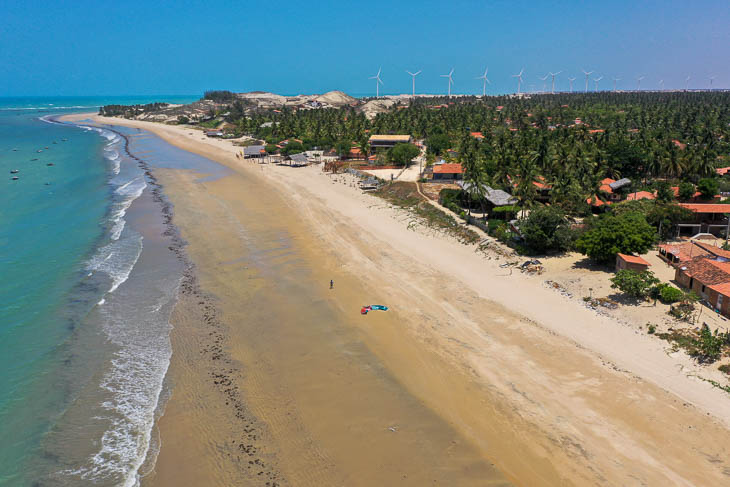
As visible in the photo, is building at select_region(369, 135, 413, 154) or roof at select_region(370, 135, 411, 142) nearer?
building at select_region(369, 135, 413, 154)

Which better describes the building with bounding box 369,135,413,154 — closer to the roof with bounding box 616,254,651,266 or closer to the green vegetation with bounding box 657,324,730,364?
the roof with bounding box 616,254,651,266

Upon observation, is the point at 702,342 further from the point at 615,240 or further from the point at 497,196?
the point at 497,196

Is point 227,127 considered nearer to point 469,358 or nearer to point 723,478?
point 469,358

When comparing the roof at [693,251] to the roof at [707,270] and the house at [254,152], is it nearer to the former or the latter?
the roof at [707,270]

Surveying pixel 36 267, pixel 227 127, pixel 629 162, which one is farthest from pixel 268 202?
pixel 227 127

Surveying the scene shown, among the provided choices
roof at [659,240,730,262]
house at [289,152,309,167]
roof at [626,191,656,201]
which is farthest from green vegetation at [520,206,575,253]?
house at [289,152,309,167]

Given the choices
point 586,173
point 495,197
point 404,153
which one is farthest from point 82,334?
point 404,153
